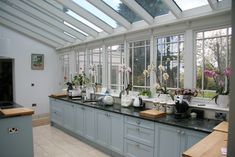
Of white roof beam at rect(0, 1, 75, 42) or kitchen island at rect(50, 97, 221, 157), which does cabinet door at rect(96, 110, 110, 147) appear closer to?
kitchen island at rect(50, 97, 221, 157)

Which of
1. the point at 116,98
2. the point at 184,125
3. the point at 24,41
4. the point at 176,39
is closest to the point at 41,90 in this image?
the point at 24,41

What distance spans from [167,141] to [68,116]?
300 centimetres

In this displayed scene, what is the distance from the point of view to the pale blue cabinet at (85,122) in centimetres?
404

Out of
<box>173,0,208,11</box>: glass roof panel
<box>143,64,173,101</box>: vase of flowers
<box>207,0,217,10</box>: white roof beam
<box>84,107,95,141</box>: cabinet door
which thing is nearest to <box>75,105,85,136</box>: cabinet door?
<box>84,107,95,141</box>: cabinet door

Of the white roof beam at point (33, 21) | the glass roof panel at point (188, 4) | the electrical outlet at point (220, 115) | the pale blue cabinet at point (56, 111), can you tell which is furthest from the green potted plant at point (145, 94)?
the white roof beam at point (33, 21)

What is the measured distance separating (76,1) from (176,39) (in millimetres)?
2118

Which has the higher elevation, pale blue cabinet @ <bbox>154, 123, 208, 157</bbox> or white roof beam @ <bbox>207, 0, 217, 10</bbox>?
white roof beam @ <bbox>207, 0, 217, 10</bbox>

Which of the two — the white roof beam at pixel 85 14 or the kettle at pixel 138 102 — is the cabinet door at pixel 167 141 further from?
the white roof beam at pixel 85 14

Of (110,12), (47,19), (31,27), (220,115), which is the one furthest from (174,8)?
(31,27)

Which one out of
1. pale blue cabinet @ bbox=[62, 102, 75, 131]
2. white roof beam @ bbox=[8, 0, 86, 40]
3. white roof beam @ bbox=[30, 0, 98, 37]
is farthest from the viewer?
pale blue cabinet @ bbox=[62, 102, 75, 131]

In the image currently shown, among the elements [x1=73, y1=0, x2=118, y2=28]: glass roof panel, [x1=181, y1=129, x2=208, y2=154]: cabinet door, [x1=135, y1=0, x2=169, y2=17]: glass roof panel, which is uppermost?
[x1=73, y1=0, x2=118, y2=28]: glass roof panel

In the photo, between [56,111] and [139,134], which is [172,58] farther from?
[56,111]

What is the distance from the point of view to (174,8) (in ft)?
9.78

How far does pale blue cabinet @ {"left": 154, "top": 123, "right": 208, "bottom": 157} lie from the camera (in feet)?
7.69
